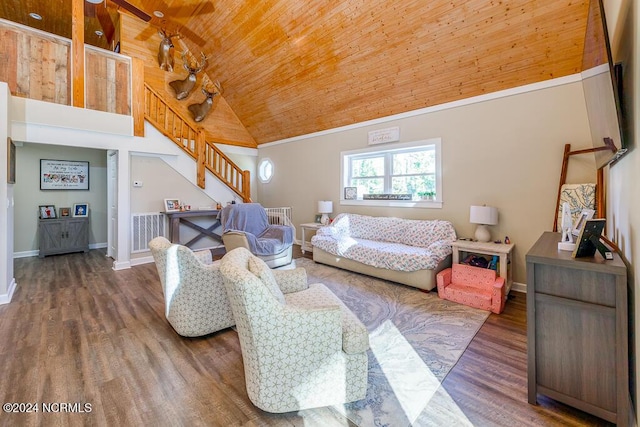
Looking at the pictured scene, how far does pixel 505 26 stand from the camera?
3002mm

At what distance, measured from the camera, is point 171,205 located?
5227 mm

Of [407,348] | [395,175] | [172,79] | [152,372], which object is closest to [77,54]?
[172,79]

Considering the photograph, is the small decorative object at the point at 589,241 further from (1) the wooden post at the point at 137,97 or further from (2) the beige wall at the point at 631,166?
(1) the wooden post at the point at 137,97

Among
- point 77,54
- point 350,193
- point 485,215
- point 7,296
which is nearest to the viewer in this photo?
point 7,296

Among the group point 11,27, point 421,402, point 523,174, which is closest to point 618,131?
point 421,402

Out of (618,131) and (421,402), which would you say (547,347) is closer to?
(421,402)

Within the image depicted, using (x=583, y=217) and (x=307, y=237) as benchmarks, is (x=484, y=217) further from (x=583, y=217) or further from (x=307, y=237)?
(x=307, y=237)

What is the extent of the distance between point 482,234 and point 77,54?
636 centimetres

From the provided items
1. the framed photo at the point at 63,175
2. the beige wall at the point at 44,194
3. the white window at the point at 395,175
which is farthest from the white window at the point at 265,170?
the framed photo at the point at 63,175

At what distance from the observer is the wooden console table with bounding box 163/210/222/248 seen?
500 cm

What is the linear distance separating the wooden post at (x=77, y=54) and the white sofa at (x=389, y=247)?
4248mm

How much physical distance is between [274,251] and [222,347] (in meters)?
2.13

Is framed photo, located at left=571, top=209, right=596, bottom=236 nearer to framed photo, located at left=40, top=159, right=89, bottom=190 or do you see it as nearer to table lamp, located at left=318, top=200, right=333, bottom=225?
table lamp, located at left=318, top=200, right=333, bottom=225

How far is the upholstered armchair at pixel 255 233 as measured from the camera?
13.8ft
